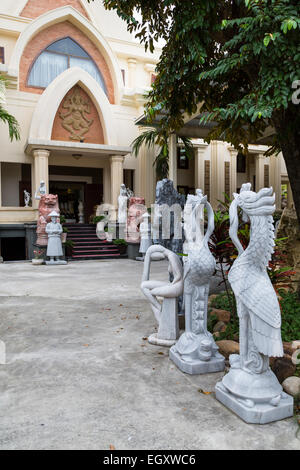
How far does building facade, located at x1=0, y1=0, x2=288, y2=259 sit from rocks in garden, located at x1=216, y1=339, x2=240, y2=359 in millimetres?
10836

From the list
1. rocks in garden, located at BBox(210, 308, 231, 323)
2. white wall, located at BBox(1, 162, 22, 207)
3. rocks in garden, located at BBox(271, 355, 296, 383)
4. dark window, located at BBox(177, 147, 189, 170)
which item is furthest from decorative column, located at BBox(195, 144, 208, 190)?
rocks in garden, located at BBox(271, 355, 296, 383)

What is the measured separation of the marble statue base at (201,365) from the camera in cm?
313

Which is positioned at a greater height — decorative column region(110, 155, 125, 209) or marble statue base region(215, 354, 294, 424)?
decorative column region(110, 155, 125, 209)

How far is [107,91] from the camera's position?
16938mm

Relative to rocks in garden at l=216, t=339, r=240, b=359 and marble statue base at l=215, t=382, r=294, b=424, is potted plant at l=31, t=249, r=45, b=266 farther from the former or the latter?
marble statue base at l=215, t=382, r=294, b=424

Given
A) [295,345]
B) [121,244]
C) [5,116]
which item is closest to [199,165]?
[121,244]

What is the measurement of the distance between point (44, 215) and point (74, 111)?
5.98 m

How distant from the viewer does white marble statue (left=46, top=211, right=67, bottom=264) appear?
11.5 m

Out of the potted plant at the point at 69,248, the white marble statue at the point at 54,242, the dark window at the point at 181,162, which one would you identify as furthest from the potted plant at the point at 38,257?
the dark window at the point at 181,162

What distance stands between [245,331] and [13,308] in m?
4.14

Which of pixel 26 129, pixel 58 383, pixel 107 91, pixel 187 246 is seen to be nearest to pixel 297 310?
pixel 187 246

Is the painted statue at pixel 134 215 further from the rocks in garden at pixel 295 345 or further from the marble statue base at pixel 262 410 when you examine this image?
the marble statue base at pixel 262 410

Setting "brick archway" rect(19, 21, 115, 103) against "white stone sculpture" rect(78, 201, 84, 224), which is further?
"white stone sculpture" rect(78, 201, 84, 224)

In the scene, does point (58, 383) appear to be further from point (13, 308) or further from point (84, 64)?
point (84, 64)
